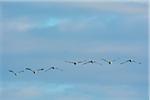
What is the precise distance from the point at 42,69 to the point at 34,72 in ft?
2.23

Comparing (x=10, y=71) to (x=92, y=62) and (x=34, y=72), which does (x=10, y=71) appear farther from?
(x=92, y=62)

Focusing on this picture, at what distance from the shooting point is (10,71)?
1193 inches

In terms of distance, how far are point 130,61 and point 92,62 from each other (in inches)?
76.9

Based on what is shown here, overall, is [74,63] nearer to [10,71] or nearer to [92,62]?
[92,62]

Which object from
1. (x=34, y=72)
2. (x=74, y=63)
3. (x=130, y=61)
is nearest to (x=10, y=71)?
(x=34, y=72)

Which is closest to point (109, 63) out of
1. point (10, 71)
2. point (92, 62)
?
point (92, 62)

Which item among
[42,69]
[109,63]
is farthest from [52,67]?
[109,63]

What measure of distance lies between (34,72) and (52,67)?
86 cm

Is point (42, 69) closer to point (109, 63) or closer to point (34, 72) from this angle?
point (34, 72)

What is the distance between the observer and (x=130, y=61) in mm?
29766

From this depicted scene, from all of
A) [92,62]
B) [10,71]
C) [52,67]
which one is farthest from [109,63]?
[10,71]

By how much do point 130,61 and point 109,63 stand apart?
116 cm

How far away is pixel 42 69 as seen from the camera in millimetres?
29078

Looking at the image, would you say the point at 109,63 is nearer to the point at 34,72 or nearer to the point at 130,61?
the point at 130,61
